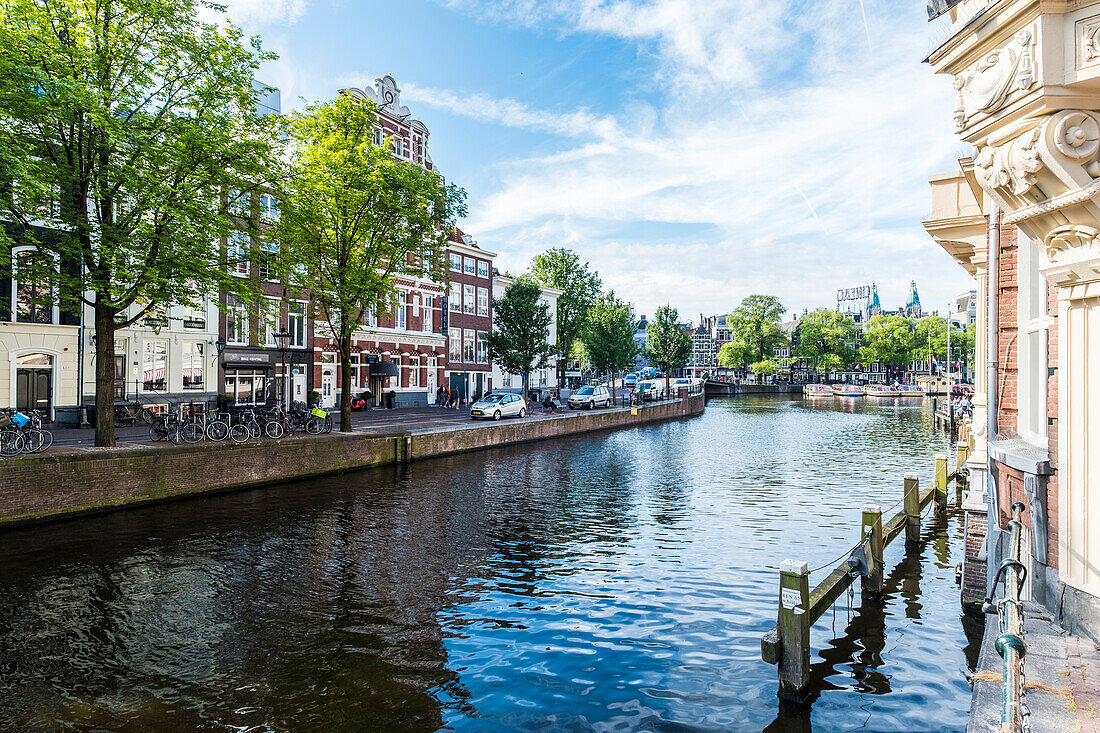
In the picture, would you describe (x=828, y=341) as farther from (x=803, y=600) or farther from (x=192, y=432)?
(x=803, y=600)

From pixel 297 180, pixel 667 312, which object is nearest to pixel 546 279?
pixel 667 312

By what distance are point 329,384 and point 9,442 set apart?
27.0 meters

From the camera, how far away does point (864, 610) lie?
11.1 m

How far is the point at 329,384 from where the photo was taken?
1687 inches

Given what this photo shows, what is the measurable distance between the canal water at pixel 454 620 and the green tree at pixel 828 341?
341 feet

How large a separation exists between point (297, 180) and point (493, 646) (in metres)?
18.0

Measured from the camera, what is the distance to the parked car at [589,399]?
175ft

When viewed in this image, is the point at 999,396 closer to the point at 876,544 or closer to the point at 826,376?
the point at 876,544

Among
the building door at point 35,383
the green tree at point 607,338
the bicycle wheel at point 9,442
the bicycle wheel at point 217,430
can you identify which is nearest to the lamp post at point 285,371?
the building door at point 35,383

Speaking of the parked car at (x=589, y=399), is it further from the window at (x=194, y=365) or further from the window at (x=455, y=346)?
the window at (x=194, y=365)

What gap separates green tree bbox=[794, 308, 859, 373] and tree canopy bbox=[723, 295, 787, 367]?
5.56 metres

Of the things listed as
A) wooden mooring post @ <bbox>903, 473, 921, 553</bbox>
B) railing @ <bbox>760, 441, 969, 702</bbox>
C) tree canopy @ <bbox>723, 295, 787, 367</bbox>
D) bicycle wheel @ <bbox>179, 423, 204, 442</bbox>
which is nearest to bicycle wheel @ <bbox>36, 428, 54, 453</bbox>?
bicycle wheel @ <bbox>179, 423, 204, 442</bbox>

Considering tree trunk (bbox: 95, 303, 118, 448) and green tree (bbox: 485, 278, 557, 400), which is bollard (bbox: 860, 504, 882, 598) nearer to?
tree trunk (bbox: 95, 303, 118, 448)

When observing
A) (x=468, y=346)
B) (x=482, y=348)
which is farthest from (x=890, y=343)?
(x=468, y=346)
